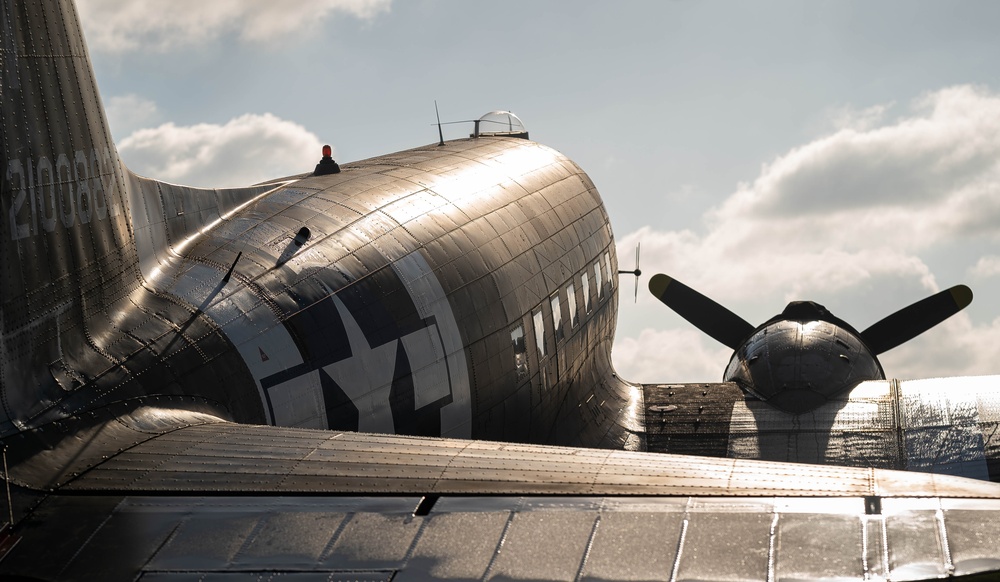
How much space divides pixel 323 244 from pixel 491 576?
28.9ft

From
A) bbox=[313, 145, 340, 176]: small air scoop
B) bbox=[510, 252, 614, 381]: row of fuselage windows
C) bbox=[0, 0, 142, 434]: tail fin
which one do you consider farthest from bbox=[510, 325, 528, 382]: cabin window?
bbox=[0, 0, 142, 434]: tail fin

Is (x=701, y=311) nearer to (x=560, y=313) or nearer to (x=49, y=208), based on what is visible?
A: (x=560, y=313)

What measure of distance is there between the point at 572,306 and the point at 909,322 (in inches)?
318

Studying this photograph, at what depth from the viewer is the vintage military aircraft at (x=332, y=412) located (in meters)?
6.34

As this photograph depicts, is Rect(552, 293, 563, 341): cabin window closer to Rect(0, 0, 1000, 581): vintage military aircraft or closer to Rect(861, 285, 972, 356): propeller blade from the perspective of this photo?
Rect(0, 0, 1000, 581): vintage military aircraft

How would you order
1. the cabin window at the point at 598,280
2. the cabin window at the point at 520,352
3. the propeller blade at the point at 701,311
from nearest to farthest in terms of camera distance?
the cabin window at the point at 520,352
the cabin window at the point at 598,280
the propeller blade at the point at 701,311

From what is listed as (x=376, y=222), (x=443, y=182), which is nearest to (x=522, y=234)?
(x=443, y=182)

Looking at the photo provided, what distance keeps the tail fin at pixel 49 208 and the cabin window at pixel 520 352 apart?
24.6 feet

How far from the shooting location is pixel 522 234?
1880 cm

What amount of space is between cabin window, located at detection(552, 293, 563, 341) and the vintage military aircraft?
0.05 metres

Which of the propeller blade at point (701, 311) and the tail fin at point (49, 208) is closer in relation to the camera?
the tail fin at point (49, 208)

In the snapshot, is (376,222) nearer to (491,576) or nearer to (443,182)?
(443,182)

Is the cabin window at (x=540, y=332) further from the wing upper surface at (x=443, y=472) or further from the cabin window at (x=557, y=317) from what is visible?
the wing upper surface at (x=443, y=472)

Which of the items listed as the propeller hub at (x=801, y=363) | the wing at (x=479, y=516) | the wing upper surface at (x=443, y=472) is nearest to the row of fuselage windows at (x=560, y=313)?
the propeller hub at (x=801, y=363)
